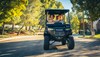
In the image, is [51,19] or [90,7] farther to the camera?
[90,7]

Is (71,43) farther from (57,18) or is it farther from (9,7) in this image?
(9,7)

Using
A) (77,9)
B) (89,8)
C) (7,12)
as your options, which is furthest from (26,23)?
(7,12)

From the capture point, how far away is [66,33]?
19.3 m

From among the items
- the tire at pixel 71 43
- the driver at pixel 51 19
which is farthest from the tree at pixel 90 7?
the tire at pixel 71 43

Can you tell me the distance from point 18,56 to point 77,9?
116ft

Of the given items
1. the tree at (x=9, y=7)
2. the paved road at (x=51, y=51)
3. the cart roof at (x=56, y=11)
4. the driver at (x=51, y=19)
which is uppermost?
the tree at (x=9, y=7)

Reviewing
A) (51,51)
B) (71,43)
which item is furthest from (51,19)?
(51,51)

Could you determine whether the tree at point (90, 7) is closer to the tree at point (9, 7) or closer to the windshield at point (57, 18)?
the tree at point (9, 7)

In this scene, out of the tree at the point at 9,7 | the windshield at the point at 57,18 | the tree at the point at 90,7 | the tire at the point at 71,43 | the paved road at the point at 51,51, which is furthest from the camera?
the tree at the point at 90,7

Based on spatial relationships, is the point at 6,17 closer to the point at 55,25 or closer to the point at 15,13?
the point at 15,13

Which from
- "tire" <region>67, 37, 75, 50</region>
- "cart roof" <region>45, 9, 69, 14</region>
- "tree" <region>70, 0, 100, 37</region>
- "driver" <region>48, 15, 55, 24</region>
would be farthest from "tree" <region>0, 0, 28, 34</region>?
"tire" <region>67, 37, 75, 50</region>

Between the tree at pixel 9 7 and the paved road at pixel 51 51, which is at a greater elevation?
the tree at pixel 9 7

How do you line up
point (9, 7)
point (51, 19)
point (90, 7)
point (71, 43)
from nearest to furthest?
point (71, 43) → point (51, 19) → point (9, 7) → point (90, 7)

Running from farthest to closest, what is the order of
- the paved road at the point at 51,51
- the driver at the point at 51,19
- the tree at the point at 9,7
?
the tree at the point at 9,7, the driver at the point at 51,19, the paved road at the point at 51,51
